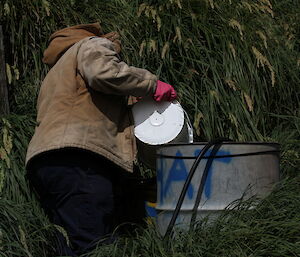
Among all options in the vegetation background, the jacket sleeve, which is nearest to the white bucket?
the jacket sleeve

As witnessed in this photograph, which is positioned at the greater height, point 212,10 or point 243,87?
point 212,10

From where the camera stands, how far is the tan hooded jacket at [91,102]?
392 centimetres

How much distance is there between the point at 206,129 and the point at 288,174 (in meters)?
0.64

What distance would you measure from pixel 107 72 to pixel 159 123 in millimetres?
497

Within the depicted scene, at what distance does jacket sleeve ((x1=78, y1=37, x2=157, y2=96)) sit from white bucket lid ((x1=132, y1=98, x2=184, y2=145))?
6.7 inches

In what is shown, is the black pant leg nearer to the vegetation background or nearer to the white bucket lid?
the vegetation background

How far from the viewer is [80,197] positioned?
12.9 ft

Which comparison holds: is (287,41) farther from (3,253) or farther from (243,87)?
(3,253)

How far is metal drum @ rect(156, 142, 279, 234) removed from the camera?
149 inches

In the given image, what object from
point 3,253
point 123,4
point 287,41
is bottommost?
point 3,253

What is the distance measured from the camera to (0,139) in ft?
14.5

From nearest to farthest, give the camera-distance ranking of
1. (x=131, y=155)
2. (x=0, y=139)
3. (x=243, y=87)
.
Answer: (x=131, y=155)
(x=0, y=139)
(x=243, y=87)

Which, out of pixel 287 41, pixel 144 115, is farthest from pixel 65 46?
pixel 287 41

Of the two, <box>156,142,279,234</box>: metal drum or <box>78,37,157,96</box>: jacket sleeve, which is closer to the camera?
<box>156,142,279,234</box>: metal drum
